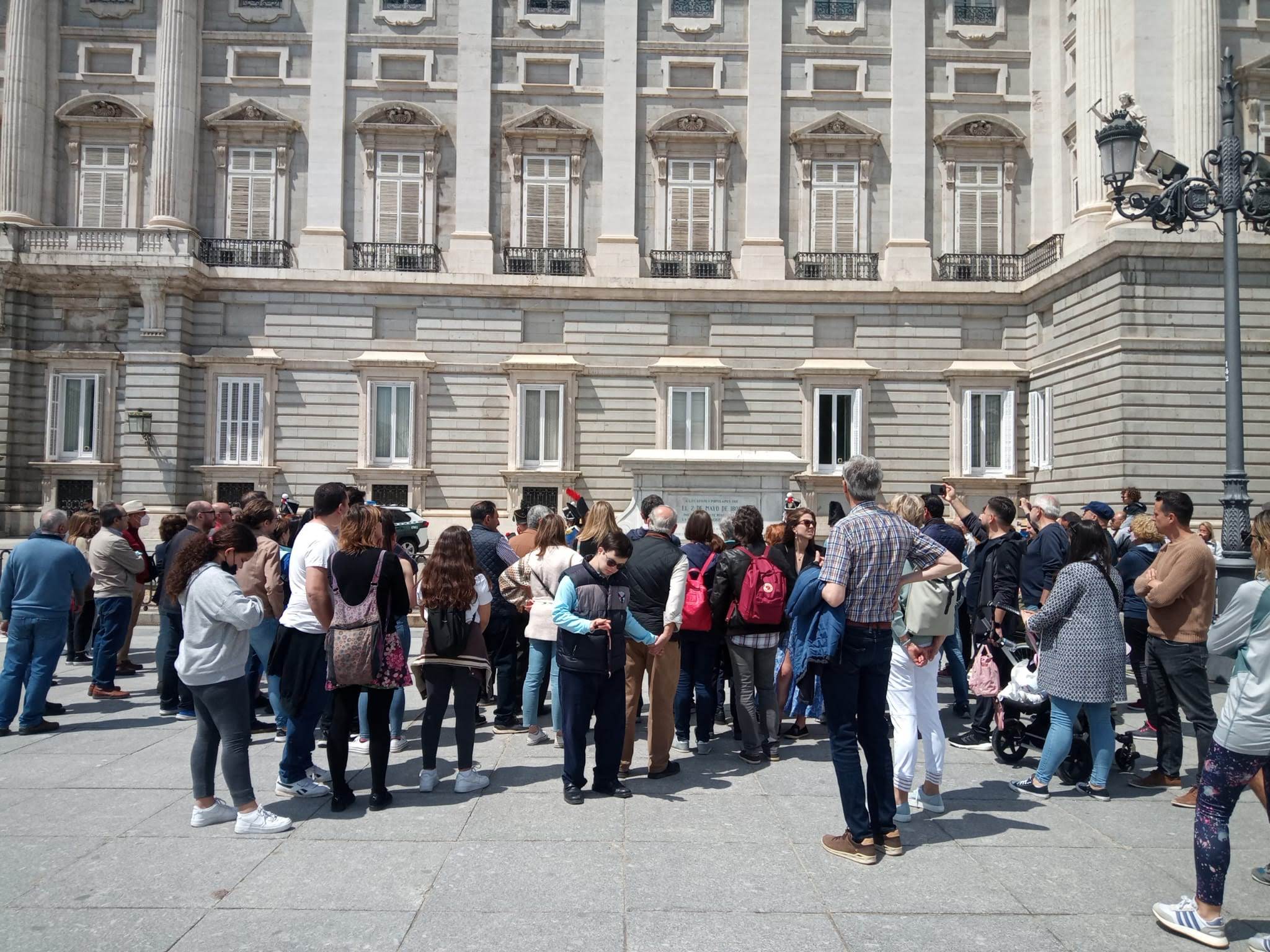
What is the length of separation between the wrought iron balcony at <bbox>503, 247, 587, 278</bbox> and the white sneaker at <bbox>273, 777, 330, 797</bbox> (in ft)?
64.3

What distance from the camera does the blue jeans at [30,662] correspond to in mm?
7914

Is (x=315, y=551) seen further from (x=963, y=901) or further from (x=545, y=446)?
(x=545, y=446)

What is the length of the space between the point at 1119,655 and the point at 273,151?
2441 centimetres

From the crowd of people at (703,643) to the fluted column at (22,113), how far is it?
19.9 m

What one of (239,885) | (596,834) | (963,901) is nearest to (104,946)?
(239,885)

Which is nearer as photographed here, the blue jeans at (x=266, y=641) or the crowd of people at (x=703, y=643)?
the crowd of people at (x=703, y=643)

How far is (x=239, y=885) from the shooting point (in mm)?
4793

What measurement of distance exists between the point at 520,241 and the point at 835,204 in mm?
8573

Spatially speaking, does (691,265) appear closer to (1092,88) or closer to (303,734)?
(1092,88)

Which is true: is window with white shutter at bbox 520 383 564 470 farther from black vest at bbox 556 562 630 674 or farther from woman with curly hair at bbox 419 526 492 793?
black vest at bbox 556 562 630 674

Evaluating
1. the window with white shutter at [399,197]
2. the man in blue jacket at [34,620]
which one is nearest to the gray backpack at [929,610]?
the man in blue jacket at [34,620]

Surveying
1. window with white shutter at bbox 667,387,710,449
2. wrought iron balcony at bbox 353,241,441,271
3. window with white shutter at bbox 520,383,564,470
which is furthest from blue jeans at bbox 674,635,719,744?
wrought iron balcony at bbox 353,241,441,271

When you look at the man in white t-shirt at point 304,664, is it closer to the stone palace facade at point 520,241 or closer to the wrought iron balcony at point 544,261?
the stone palace facade at point 520,241

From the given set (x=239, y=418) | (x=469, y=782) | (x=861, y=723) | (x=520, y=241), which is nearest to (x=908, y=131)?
(x=520, y=241)
